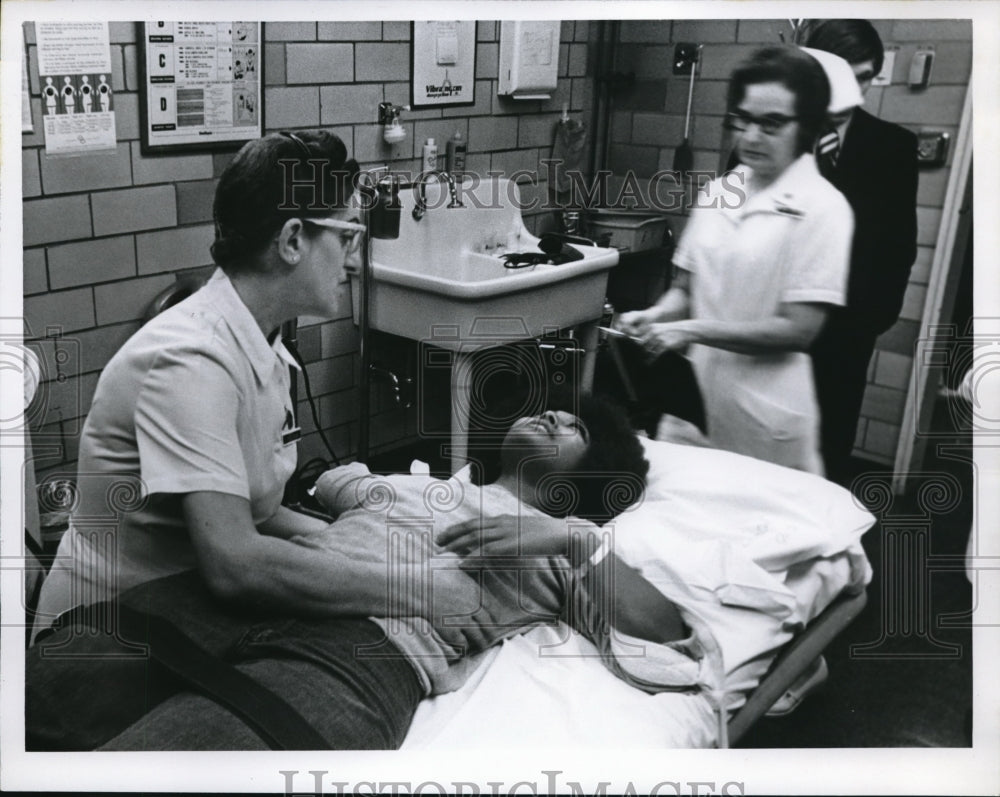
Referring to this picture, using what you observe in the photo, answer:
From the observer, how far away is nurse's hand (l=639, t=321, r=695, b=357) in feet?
5.57

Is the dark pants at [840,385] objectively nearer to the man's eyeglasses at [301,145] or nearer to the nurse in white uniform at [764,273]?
the nurse in white uniform at [764,273]

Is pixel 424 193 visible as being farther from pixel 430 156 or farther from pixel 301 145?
pixel 301 145

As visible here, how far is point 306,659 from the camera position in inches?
63.3

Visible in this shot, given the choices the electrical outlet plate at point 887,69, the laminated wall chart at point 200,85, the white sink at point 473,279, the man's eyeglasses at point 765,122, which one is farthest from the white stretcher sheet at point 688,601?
the laminated wall chart at point 200,85

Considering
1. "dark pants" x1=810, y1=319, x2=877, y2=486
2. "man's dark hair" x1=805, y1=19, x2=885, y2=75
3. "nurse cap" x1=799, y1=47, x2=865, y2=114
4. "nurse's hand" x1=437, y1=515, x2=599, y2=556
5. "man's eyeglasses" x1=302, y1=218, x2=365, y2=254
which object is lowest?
"nurse's hand" x1=437, y1=515, x2=599, y2=556

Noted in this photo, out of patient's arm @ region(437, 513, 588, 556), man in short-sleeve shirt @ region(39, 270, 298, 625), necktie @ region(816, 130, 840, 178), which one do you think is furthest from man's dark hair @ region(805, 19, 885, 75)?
man in short-sleeve shirt @ region(39, 270, 298, 625)

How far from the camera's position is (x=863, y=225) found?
1636 mm

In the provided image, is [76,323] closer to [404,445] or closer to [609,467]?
[404,445]

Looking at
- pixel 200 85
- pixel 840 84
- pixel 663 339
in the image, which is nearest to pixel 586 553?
pixel 663 339

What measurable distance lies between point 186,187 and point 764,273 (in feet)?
3.20

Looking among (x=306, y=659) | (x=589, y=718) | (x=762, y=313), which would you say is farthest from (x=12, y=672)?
(x=762, y=313)

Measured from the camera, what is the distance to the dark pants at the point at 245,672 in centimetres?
160

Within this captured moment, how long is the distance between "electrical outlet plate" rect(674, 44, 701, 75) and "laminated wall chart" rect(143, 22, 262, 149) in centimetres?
71
